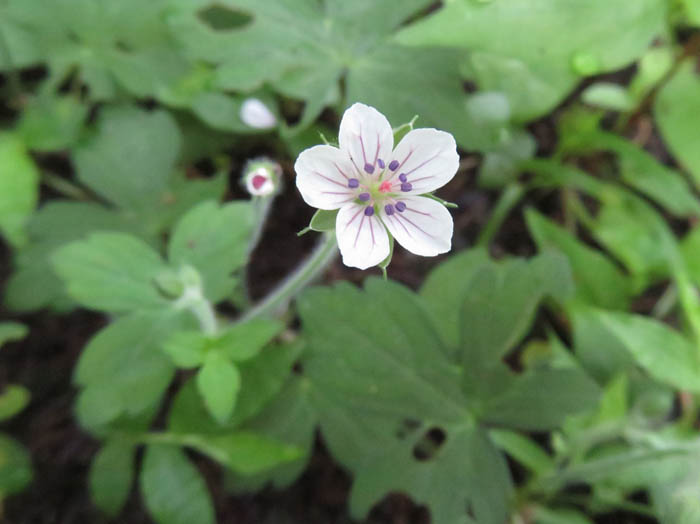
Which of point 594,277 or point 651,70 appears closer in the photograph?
point 594,277

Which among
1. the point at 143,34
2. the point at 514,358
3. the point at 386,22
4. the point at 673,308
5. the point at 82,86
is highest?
the point at 386,22

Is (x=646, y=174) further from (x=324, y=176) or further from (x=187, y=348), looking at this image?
(x=187, y=348)

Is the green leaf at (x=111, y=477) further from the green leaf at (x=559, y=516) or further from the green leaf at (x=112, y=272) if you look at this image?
the green leaf at (x=559, y=516)

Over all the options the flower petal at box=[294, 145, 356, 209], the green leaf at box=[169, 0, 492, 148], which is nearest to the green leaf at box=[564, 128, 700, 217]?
the green leaf at box=[169, 0, 492, 148]

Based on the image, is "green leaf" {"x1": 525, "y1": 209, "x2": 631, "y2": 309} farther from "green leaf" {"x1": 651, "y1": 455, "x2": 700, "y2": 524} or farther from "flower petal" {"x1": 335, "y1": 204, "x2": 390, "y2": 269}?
"flower petal" {"x1": 335, "y1": 204, "x2": 390, "y2": 269}

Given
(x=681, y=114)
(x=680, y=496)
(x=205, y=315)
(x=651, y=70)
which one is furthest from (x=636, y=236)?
(x=205, y=315)

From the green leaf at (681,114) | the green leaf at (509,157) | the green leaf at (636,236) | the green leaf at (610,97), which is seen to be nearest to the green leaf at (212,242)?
the green leaf at (509,157)

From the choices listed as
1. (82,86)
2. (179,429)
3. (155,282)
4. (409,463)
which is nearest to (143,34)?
(82,86)

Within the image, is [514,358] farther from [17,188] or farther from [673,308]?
[17,188]
